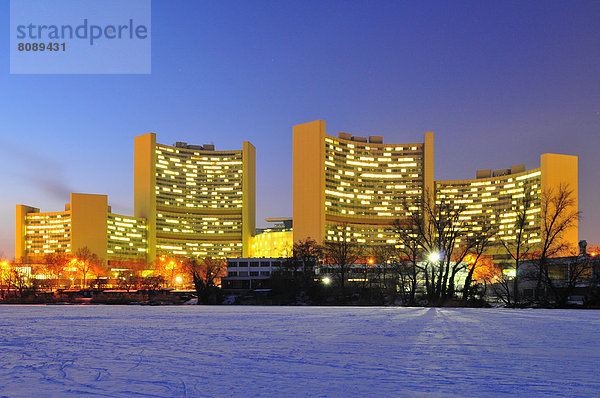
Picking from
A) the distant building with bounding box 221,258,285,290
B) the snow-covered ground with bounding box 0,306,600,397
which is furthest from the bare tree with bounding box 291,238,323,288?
the snow-covered ground with bounding box 0,306,600,397

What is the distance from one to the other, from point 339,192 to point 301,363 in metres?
182

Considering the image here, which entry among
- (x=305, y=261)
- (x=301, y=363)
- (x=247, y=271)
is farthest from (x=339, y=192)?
(x=301, y=363)

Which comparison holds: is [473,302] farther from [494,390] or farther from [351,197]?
[351,197]

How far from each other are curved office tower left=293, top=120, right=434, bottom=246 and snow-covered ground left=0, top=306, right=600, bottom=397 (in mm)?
160538

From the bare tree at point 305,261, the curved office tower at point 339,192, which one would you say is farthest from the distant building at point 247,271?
the curved office tower at point 339,192

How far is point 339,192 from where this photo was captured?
19225 centimetres

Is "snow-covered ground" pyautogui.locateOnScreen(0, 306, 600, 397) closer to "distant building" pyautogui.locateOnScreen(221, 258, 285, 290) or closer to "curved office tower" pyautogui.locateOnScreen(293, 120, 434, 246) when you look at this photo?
"distant building" pyautogui.locateOnScreen(221, 258, 285, 290)

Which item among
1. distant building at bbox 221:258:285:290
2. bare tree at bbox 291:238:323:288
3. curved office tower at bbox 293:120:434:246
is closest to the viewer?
bare tree at bbox 291:238:323:288

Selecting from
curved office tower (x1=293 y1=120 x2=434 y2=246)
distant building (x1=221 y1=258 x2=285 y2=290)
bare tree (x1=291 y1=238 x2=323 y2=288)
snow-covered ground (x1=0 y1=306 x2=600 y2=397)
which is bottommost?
distant building (x1=221 y1=258 x2=285 y2=290)

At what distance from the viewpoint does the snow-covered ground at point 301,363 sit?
27.7 feet

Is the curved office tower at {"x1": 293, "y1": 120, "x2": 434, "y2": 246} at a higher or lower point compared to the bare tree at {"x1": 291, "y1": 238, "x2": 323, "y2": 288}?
higher

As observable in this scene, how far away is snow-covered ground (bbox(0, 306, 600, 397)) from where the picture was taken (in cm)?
845

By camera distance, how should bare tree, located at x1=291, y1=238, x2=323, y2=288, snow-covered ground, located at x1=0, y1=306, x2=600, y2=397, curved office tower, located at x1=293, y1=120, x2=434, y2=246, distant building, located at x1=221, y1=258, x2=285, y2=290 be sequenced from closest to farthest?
snow-covered ground, located at x1=0, y1=306, x2=600, y2=397 < bare tree, located at x1=291, y1=238, x2=323, y2=288 < distant building, located at x1=221, y1=258, x2=285, y2=290 < curved office tower, located at x1=293, y1=120, x2=434, y2=246

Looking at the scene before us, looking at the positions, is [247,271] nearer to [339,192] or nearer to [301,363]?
[339,192]
